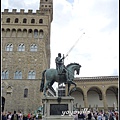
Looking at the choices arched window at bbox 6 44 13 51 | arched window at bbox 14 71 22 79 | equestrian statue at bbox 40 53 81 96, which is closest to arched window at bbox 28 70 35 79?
arched window at bbox 14 71 22 79

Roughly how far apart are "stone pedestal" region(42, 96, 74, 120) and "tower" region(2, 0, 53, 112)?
19.6 metres

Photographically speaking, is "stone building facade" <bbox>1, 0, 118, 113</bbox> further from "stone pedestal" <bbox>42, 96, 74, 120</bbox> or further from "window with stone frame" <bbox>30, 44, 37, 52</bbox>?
"stone pedestal" <bbox>42, 96, 74, 120</bbox>

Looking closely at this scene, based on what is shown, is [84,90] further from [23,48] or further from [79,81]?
[23,48]

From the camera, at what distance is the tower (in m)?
28.6

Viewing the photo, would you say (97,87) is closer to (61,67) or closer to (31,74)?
(31,74)

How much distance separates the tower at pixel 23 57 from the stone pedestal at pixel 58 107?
1957 centimetres

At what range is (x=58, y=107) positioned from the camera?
368 inches

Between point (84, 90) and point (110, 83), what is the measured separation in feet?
20.4

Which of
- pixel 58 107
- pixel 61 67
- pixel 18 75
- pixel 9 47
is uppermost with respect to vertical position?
pixel 9 47

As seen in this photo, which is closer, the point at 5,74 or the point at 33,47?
the point at 5,74

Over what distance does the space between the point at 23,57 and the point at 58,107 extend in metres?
23.2

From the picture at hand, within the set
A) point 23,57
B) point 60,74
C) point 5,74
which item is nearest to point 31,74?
point 23,57

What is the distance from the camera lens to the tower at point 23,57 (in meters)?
28.6

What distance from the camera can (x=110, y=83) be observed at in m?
38.6
